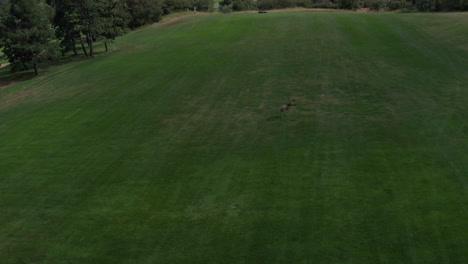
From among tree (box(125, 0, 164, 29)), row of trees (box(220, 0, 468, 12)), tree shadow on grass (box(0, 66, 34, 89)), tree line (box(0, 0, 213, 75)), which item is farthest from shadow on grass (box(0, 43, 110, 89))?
row of trees (box(220, 0, 468, 12))

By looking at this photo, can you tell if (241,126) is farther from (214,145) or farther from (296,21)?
(296,21)

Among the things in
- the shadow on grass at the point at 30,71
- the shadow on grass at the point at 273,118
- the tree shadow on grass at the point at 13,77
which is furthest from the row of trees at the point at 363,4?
the shadow on grass at the point at 273,118

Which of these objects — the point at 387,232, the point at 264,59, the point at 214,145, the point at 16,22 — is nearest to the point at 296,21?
the point at 264,59

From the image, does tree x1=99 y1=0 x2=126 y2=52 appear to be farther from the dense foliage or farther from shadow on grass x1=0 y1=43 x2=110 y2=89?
shadow on grass x1=0 y1=43 x2=110 y2=89

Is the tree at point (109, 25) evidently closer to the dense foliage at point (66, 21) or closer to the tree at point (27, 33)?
the dense foliage at point (66, 21)

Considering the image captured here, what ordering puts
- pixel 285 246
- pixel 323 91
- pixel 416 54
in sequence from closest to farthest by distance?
pixel 285 246, pixel 323 91, pixel 416 54
